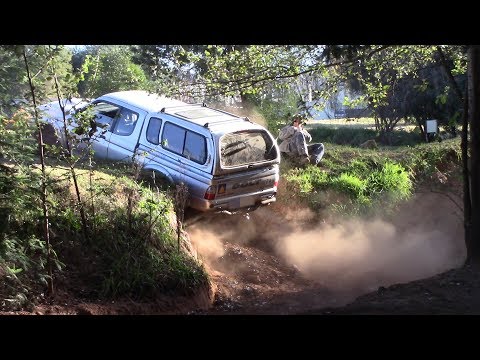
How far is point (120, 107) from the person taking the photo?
33.9ft

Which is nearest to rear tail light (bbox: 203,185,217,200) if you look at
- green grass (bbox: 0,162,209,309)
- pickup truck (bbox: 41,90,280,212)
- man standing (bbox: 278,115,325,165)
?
pickup truck (bbox: 41,90,280,212)

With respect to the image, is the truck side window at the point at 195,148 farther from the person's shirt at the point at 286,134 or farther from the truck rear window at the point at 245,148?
the person's shirt at the point at 286,134

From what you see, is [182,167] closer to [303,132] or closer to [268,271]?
[268,271]

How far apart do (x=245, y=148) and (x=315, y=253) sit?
119 inches

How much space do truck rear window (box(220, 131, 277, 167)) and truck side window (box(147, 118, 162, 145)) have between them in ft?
3.98

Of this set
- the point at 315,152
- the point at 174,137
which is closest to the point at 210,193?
the point at 174,137

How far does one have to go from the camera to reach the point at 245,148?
9.74 metres

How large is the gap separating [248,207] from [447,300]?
4172 mm

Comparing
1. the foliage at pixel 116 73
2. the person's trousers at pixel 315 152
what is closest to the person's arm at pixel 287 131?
the person's trousers at pixel 315 152

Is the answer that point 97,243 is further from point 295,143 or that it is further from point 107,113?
point 295,143

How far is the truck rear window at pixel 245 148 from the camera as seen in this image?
9391 mm
